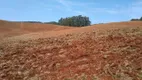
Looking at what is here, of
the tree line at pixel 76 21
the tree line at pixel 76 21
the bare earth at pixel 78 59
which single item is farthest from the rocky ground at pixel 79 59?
the tree line at pixel 76 21

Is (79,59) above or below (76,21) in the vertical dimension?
below

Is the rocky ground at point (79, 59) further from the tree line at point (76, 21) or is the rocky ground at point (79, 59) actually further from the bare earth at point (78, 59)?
the tree line at point (76, 21)

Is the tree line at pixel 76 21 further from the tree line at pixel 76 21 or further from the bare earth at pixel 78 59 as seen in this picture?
the bare earth at pixel 78 59

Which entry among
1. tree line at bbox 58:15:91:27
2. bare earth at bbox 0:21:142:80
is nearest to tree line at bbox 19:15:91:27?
tree line at bbox 58:15:91:27

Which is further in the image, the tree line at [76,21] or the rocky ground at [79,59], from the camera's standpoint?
the tree line at [76,21]

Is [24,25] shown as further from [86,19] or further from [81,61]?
[86,19]

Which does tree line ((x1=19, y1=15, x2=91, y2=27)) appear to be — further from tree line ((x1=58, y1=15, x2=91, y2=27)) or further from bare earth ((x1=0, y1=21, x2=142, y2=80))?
bare earth ((x1=0, y1=21, x2=142, y2=80))

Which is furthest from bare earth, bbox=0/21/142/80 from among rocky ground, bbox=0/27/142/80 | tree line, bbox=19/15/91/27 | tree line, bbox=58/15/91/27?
tree line, bbox=58/15/91/27

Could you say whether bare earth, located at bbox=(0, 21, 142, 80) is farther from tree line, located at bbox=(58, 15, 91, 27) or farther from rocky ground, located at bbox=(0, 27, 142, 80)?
tree line, located at bbox=(58, 15, 91, 27)

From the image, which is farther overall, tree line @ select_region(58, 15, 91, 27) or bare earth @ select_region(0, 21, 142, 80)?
tree line @ select_region(58, 15, 91, 27)

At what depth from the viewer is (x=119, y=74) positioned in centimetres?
773

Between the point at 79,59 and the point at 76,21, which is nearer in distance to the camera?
the point at 79,59

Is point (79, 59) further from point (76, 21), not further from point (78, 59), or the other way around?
point (76, 21)

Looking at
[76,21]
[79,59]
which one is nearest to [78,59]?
[79,59]
